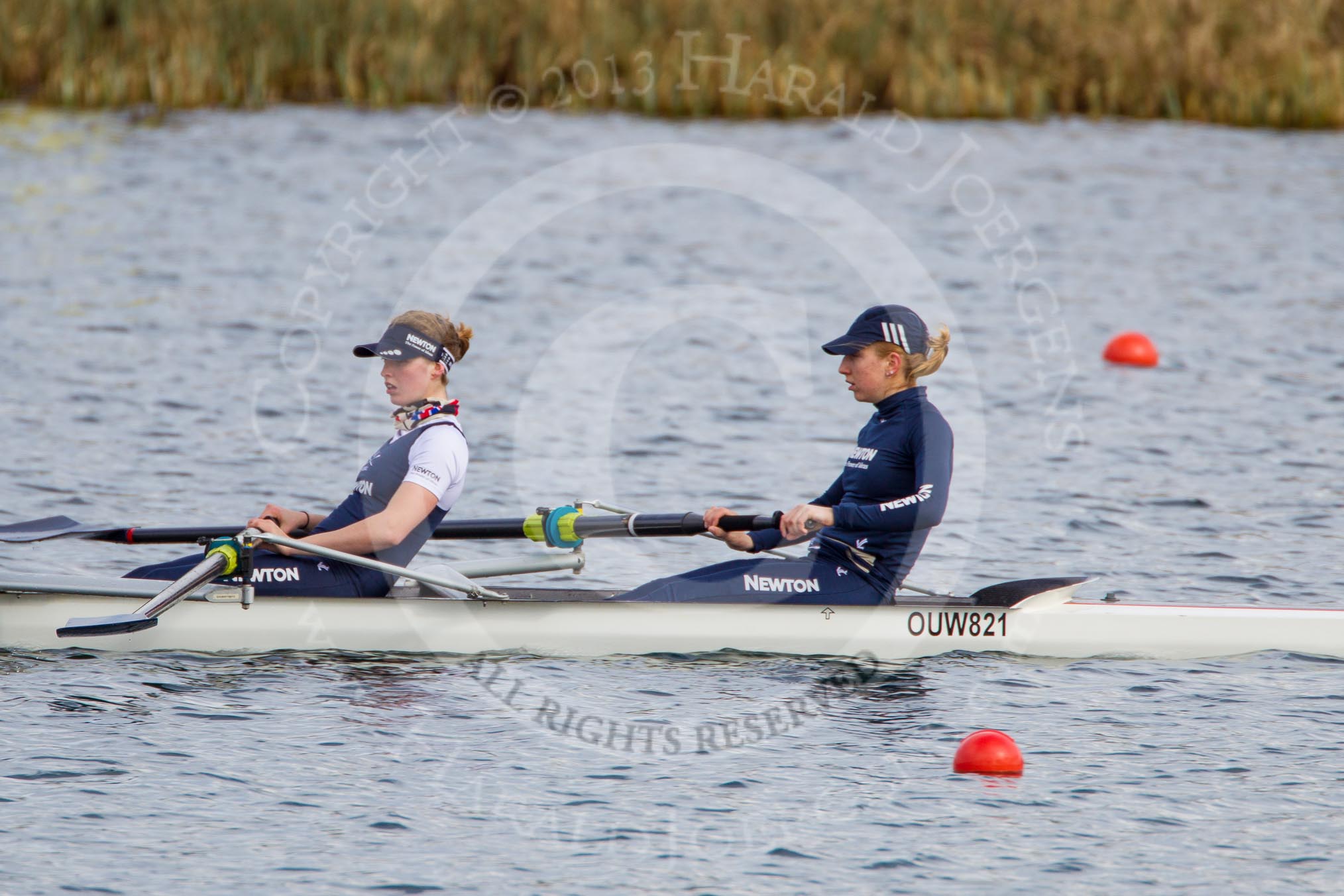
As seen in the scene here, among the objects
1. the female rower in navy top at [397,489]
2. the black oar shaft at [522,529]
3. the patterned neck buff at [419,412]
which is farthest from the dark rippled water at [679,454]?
the patterned neck buff at [419,412]

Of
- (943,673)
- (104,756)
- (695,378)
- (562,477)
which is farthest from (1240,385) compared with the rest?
(104,756)

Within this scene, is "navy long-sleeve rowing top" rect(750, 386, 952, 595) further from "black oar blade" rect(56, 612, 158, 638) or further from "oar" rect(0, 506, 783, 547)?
"black oar blade" rect(56, 612, 158, 638)

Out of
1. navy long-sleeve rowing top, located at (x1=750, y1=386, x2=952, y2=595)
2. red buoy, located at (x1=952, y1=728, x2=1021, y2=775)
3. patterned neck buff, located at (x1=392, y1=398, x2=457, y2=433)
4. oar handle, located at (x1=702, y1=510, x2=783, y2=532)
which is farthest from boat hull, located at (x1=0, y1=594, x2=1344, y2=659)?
red buoy, located at (x1=952, y1=728, x2=1021, y2=775)

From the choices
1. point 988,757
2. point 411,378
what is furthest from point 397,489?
point 988,757

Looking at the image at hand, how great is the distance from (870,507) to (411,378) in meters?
2.29

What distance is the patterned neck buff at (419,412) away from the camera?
8141mm

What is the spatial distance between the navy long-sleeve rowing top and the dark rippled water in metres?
0.59

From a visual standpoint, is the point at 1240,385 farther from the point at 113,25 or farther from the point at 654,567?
the point at 113,25

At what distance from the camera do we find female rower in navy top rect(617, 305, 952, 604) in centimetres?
805

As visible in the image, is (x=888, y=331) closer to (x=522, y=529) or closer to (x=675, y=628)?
(x=675, y=628)

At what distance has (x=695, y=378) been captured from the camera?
16.2m

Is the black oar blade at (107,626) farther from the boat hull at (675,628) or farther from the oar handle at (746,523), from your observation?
the oar handle at (746,523)

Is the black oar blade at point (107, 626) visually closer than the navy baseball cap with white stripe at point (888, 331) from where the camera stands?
Yes

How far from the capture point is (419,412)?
816 cm
